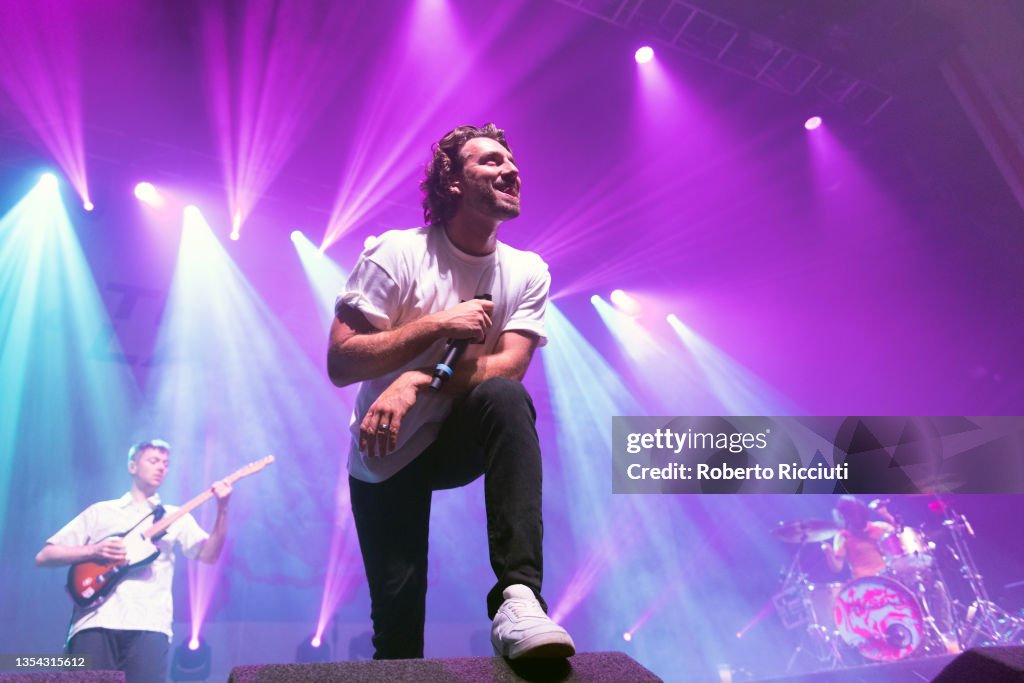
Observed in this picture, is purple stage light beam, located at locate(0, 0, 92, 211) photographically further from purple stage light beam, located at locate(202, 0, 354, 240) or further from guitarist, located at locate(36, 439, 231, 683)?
guitarist, located at locate(36, 439, 231, 683)

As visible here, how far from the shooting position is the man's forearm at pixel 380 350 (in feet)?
4.87

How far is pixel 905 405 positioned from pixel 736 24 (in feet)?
12.4

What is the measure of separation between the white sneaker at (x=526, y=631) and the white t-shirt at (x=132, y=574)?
366 cm

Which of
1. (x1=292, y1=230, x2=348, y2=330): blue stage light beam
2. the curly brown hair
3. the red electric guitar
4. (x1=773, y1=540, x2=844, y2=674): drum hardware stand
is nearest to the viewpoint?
the curly brown hair

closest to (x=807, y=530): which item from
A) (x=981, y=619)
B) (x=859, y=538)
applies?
(x=859, y=538)

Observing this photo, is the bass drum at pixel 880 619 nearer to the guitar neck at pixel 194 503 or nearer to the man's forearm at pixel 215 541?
the guitar neck at pixel 194 503

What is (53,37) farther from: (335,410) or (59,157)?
(335,410)

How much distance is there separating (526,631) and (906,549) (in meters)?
5.54

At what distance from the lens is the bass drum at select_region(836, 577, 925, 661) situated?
5.16 m

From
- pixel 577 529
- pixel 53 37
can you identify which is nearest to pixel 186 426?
pixel 53 37

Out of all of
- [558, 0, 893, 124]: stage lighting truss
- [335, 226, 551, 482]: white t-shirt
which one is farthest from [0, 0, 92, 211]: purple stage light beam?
[335, 226, 551, 482]: white t-shirt

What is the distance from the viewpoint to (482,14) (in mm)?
5523

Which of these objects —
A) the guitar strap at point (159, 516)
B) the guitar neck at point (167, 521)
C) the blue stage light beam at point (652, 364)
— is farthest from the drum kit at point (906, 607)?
the guitar strap at point (159, 516)

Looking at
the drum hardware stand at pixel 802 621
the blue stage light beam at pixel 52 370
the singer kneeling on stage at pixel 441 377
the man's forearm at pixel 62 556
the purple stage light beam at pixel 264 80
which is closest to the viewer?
the singer kneeling on stage at pixel 441 377
